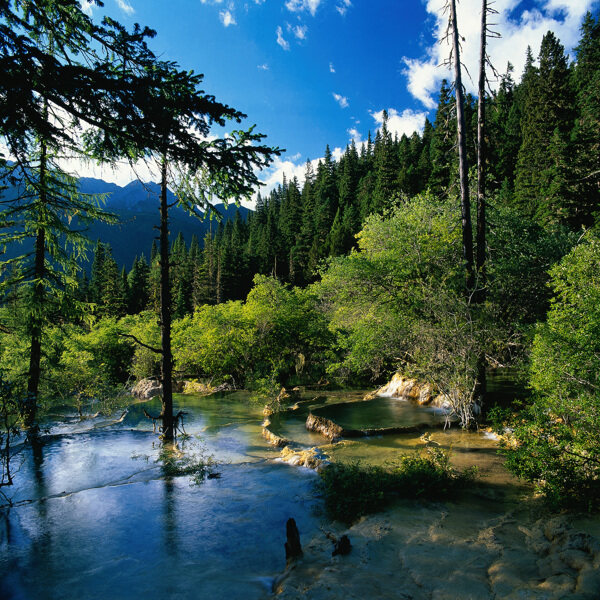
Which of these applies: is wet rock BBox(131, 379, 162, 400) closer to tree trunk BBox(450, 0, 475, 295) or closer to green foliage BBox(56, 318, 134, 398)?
green foliage BBox(56, 318, 134, 398)

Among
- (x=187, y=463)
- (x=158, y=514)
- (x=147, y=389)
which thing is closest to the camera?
(x=158, y=514)

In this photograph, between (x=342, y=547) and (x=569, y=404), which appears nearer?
(x=342, y=547)

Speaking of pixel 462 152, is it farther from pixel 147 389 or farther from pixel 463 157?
pixel 147 389

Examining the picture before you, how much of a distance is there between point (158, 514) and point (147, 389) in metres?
20.0

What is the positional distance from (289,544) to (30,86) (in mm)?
6366

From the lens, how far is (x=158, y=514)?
6.79 m

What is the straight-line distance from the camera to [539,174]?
1276 inches

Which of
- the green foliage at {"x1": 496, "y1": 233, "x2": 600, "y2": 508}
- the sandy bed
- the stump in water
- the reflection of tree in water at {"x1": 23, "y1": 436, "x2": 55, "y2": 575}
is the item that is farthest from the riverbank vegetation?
the stump in water

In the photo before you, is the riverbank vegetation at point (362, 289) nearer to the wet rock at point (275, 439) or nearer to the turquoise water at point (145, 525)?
the turquoise water at point (145, 525)

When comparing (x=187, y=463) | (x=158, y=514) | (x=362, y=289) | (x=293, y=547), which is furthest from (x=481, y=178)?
(x=158, y=514)

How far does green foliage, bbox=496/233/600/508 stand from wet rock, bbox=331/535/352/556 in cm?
326

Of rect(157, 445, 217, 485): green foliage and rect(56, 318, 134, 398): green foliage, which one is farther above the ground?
rect(56, 318, 134, 398): green foliage

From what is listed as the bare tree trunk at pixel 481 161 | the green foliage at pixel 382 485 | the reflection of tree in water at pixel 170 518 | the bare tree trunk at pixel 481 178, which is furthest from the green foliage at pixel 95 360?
the bare tree trunk at pixel 481 161

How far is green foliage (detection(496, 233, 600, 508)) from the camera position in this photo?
5594 millimetres
